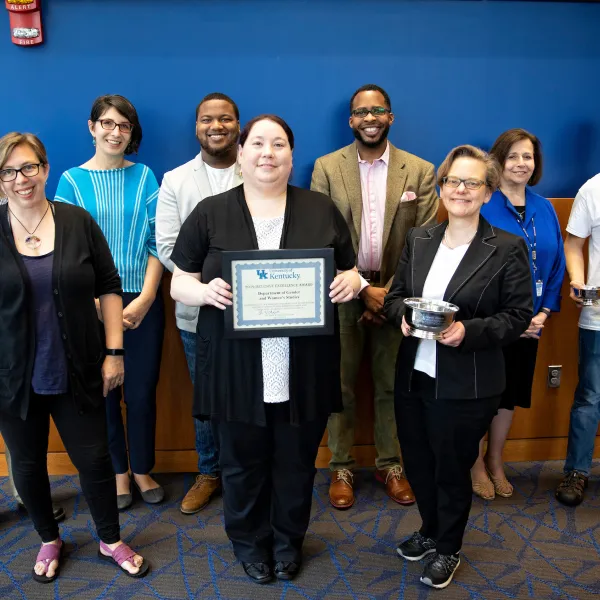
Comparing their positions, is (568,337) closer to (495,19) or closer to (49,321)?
(495,19)

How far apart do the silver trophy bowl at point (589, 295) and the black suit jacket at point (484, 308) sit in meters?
0.78

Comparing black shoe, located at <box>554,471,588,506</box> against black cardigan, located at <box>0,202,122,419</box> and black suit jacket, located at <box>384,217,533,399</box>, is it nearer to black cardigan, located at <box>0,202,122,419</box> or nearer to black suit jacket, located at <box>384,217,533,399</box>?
black suit jacket, located at <box>384,217,533,399</box>

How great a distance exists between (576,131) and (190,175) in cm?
224

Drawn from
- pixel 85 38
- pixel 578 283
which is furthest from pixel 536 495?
pixel 85 38

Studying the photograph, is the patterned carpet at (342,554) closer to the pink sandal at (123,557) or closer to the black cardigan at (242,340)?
the pink sandal at (123,557)

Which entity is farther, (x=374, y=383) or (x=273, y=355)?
(x=374, y=383)

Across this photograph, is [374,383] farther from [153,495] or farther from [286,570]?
[153,495]

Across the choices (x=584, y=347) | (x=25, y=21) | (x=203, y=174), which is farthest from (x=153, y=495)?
(x=25, y=21)

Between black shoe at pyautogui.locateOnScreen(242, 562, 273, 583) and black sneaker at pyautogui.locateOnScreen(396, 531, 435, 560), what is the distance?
0.58 m

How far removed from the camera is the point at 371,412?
10.4 ft

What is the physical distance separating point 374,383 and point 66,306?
1644 mm

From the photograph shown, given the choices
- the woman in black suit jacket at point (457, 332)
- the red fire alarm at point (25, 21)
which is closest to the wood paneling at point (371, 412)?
the woman in black suit jacket at point (457, 332)

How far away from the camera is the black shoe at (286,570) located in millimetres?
2209

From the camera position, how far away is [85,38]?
2824mm
